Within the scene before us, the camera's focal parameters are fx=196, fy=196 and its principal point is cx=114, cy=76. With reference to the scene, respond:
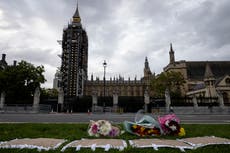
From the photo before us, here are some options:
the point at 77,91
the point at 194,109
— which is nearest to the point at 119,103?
the point at 194,109

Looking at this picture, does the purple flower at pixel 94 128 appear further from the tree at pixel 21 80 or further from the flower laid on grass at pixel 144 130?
the tree at pixel 21 80

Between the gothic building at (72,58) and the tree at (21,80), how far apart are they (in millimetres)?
40021

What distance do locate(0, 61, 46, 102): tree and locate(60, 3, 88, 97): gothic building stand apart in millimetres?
40021

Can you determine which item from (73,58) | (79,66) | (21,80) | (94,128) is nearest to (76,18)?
(73,58)

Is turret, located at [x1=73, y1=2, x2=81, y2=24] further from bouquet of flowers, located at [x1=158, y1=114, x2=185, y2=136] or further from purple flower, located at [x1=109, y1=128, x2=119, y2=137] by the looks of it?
purple flower, located at [x1=109, y1=128, x2=119, y2=137]

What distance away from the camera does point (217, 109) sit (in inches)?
1288

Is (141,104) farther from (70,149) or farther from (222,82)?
(222,82)

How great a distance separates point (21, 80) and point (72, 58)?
48.7 m

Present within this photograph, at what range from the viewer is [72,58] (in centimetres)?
9006

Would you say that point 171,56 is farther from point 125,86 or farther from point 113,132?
point 113,132

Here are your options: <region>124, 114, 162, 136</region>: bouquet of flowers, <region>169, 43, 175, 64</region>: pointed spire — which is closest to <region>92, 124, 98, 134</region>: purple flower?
<region>124, 114, 162, 136</region>: bouquet of flowers

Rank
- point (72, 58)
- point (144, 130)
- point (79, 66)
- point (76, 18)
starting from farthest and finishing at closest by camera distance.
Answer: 1. point (76, 18)
2. point (79, 66)
3. point (72, 58)
4. point (144, 130)

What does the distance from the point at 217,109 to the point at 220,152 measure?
32.4 m

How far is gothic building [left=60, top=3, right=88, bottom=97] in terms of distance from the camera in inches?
3393
